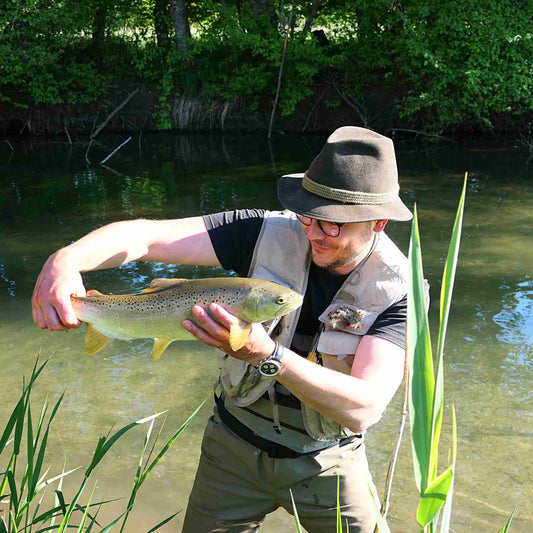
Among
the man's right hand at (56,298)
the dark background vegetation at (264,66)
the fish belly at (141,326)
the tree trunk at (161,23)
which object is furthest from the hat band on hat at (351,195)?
the tree trunk at (161,23)

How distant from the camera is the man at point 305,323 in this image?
264cm

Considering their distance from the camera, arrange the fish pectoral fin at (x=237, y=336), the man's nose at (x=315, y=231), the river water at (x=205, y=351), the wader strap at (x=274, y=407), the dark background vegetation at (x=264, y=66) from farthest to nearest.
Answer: the dark background vegetation at (x=264, y=66), the river water at (x=205, y=351), the wader strap at (x=274, y=407), the man's nose at (x=315, y=231), the fish pectoral fin at (x=237, y=336)

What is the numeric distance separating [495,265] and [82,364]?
5621 millimetres

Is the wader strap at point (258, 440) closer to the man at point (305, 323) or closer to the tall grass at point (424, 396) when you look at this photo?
the man at point (305, 323)

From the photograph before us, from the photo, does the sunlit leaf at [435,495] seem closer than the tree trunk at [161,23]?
Yes

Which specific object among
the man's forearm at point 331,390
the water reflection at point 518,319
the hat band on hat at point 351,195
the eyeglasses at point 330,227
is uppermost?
the hat band on hat at point 351,195

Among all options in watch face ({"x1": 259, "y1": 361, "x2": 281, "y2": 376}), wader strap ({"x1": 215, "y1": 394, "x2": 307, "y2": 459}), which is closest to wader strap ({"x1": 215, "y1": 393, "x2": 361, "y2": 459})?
wader strap ({"x1": 215, "y1": 394, "x2": 307, "y2": 459})

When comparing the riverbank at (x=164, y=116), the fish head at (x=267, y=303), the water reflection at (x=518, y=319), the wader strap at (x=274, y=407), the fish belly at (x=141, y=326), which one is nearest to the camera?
the fish head at (x=267, y=303)

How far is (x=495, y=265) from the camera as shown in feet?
30.4

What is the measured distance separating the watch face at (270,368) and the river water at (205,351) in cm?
137

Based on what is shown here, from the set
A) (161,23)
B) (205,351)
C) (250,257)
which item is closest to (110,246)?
(250,257)

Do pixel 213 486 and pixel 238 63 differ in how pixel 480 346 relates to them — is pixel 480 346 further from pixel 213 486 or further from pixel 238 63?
pixel 238 63

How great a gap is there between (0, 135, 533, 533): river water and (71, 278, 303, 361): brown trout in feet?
3.06

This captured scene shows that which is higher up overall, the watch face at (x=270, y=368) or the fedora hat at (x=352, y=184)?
the fedora hat at (x=352, y=184)
